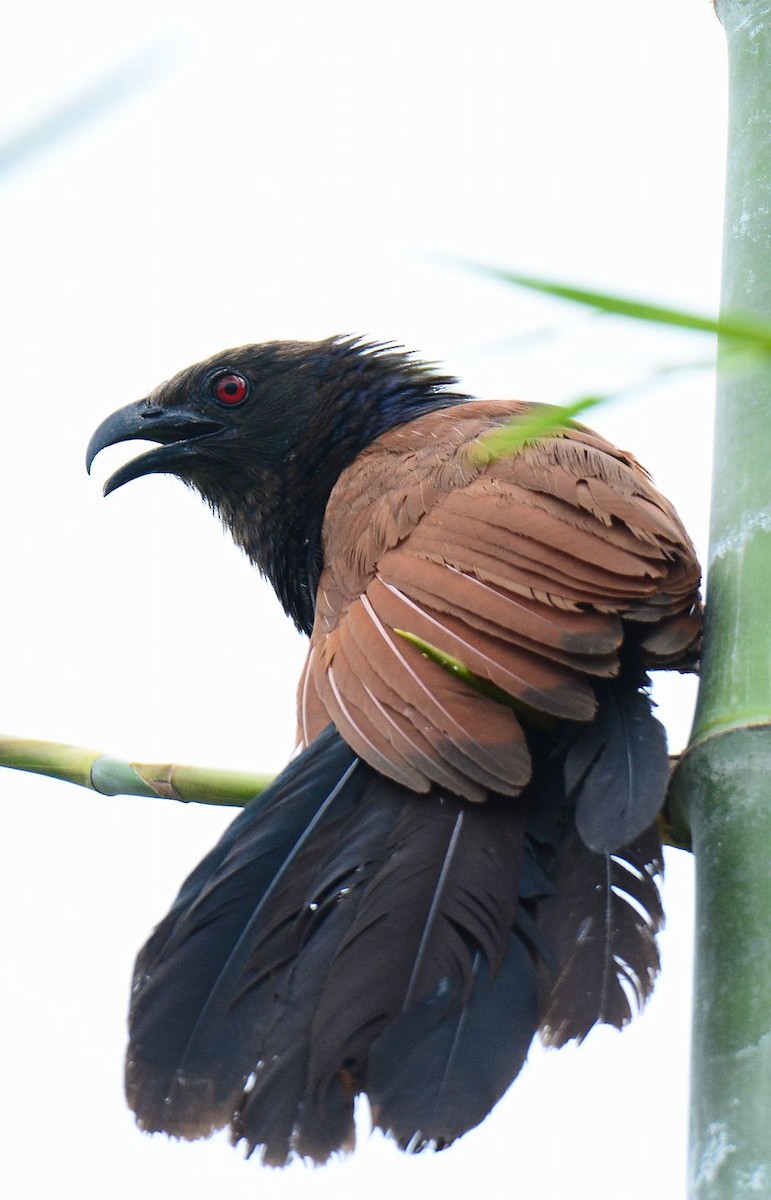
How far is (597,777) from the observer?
1772mm

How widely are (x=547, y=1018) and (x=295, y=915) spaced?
1.18ft

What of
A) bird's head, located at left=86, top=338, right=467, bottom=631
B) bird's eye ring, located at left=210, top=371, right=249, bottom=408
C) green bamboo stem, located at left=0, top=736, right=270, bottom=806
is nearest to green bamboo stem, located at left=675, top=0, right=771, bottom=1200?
green bamboo stem, located at left=0, top=736, right=270, bottom=806

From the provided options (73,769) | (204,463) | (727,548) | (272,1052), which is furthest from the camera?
(204,463)

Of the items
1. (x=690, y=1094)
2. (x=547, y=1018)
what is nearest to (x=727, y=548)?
(x=690, y=1094)

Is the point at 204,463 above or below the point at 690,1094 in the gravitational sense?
above

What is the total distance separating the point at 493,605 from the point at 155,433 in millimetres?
2054

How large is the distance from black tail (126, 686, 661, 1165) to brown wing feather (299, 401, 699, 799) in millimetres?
85

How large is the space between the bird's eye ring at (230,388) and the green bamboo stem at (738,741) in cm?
219

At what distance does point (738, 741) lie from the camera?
49.8 inches

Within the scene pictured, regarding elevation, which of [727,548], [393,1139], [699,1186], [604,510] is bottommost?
[393,1139]

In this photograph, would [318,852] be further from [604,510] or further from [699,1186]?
[699,1186]

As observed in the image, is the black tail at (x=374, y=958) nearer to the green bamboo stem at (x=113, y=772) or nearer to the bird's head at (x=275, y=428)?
the green bamboo stem at (x=113, y=772)

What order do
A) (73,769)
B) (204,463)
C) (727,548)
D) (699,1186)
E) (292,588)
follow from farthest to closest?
(204,463), (292,588), (73,769), (727,548), (699,1186)

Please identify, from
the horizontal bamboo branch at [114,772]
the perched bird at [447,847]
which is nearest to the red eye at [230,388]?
the perched bird at [447,847]
